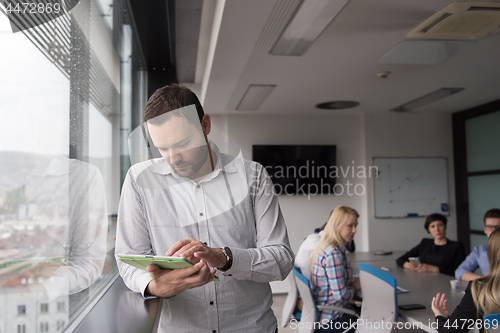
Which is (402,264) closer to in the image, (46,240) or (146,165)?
(146,165)

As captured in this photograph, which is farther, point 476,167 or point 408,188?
point 408,188

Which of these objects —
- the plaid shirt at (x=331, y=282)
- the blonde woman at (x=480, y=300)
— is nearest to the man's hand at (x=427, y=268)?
the plaid shirt at (x=331, y=282)

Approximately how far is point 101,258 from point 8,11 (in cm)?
105

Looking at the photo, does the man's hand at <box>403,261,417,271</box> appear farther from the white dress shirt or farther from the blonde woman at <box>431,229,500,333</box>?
the white dress shirt

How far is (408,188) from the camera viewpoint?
19.6 ft

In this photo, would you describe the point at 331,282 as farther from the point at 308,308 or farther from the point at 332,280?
the point at 308,308

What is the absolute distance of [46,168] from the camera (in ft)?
3.29

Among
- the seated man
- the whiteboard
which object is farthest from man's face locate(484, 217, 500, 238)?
the whiteboard

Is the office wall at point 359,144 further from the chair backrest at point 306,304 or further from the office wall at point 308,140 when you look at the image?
the chair backrest at point 306,304

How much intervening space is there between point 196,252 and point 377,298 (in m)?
1.99

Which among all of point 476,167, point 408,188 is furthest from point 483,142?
point 408,188

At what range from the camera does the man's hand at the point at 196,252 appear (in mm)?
986

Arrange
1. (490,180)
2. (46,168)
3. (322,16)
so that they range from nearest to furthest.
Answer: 1. (46,168)
2. (322,16)
3. (490,180)

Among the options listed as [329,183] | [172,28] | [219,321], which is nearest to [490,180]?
[329,183]
